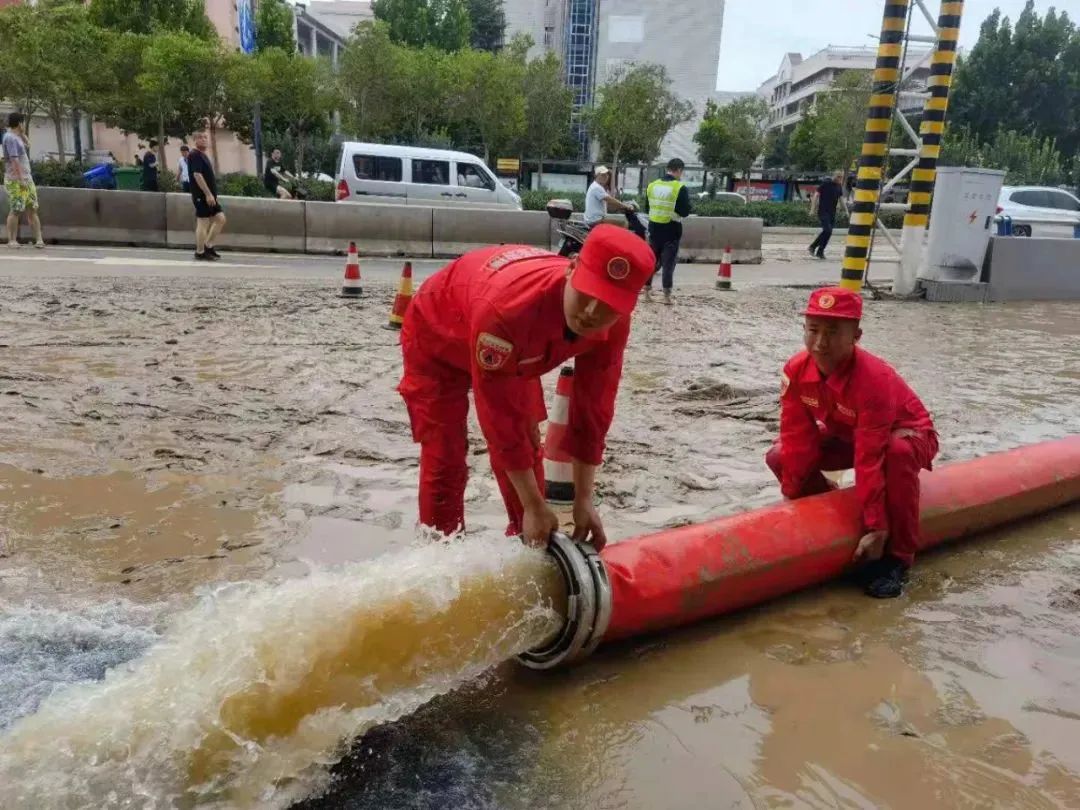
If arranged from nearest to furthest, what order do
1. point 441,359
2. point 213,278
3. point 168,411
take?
1. point 441,359
2. point 168,411
3. point 213,278

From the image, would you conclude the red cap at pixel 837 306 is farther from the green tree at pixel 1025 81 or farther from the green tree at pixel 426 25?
the green tree at pixel 426 25

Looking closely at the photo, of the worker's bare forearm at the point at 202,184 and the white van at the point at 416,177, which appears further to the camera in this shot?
the white van at the point at 416,177

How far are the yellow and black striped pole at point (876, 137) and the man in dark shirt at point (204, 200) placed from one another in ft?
27.5

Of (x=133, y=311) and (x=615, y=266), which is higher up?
(x=615, y=266)

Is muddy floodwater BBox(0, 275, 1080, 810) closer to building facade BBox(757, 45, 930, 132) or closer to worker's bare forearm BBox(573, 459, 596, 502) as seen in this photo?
worker's bare forearm BBox(573, 459, 596, 502)


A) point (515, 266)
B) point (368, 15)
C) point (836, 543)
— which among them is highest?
point (368, 15)

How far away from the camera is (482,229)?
1534 centimetres

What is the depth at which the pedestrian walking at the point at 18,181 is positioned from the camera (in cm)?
1141

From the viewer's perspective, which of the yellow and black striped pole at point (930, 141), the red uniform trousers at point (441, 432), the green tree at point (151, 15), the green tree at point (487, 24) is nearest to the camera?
the red uniform trousers at point (441, 432)

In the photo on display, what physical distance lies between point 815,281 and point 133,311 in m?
10.4

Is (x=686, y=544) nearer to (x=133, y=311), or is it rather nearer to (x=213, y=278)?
(x=133, y=311)

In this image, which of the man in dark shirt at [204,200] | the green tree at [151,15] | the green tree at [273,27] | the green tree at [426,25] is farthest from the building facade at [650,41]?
the man in dark shirt at [204,200]

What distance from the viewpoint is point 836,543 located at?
347 cm

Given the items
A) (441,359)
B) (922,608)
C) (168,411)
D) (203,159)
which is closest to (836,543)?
(922,608)
